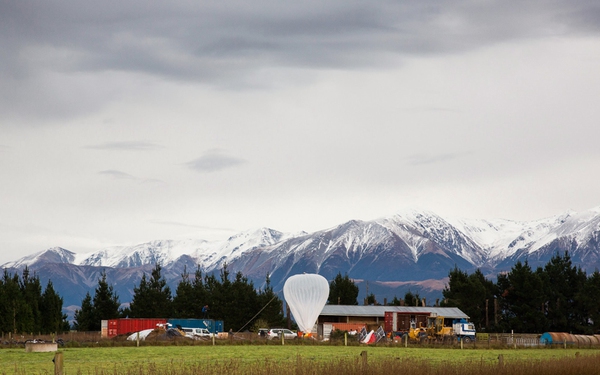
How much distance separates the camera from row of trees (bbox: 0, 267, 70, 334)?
107062mm

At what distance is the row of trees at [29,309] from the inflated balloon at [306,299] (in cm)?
3534

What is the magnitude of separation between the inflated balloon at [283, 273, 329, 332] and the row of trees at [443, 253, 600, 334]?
36544mm

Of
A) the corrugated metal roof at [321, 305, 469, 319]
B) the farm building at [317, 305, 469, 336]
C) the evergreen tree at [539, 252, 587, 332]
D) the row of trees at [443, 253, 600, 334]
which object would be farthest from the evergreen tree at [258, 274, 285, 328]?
the evergreen tree at [539, 252, 587, 332]

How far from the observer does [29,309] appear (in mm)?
111812

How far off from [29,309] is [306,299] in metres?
41.0

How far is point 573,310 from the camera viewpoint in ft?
417

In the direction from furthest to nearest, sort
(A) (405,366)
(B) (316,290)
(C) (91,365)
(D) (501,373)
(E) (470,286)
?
(E) (470,286) < (B) (316,290) < (C) (91,365) < (D) (501,373) < (A) (405,366)

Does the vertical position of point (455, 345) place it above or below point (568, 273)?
below

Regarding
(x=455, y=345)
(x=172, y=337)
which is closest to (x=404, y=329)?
(x=455, y=345)

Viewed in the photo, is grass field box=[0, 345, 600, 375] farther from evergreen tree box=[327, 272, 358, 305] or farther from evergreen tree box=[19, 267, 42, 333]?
evergreen tree box=[327, 272, 358, 305]

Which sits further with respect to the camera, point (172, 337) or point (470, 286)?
point (470, 286)

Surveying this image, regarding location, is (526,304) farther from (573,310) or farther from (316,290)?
(316,290)

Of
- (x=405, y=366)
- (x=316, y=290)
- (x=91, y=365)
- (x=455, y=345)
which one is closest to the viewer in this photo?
(x=405, y=366)

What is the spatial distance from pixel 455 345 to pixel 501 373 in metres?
40.6
